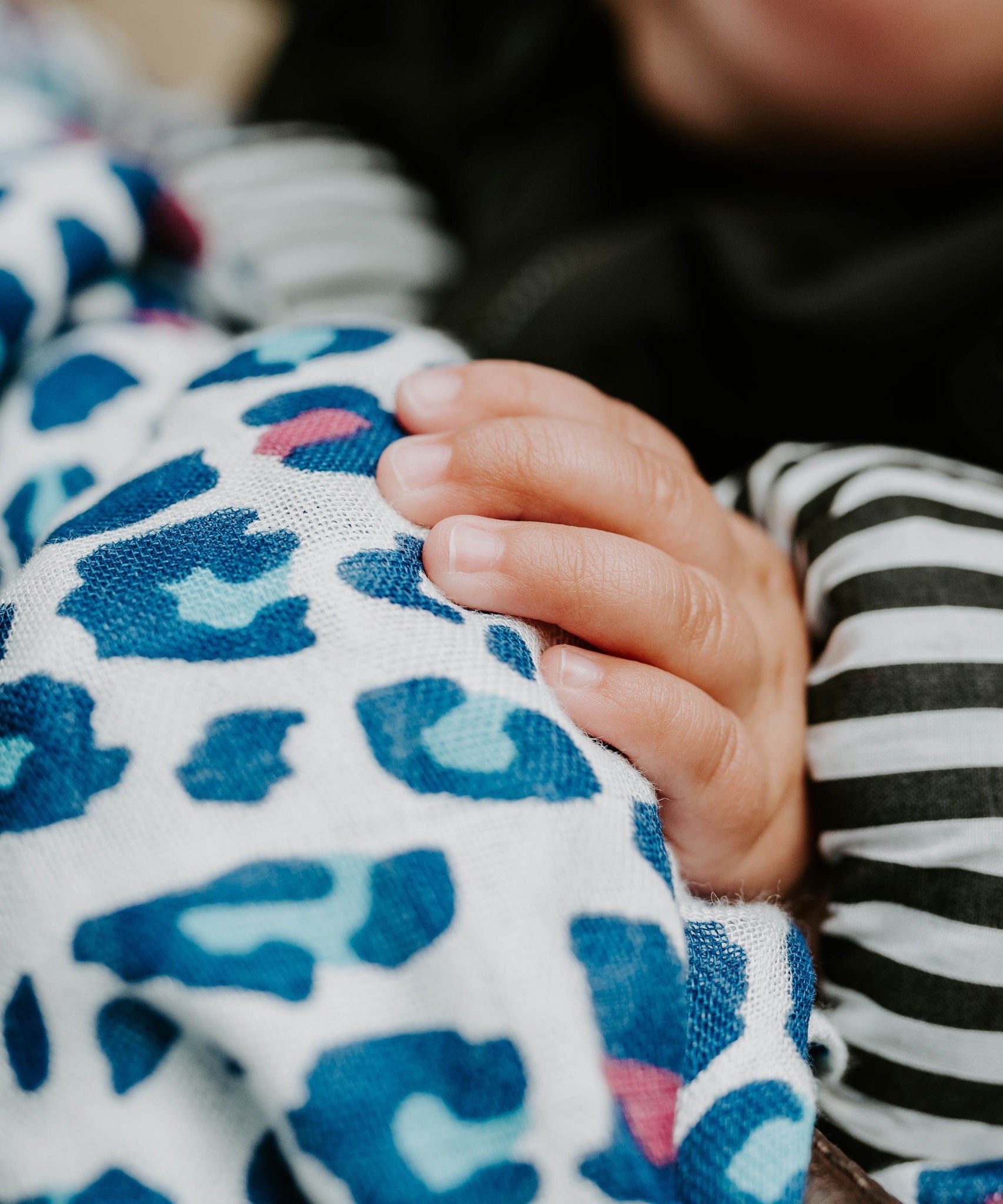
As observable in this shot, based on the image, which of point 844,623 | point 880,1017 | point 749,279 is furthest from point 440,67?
point 880,1017

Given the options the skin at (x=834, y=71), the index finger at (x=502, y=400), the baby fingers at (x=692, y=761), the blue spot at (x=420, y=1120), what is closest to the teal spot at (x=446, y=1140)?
the blue spot at (x=420, y=1120)

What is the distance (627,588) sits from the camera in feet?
0.96

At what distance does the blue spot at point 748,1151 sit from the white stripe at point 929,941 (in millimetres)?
82

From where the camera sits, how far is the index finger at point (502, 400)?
323 millimetres

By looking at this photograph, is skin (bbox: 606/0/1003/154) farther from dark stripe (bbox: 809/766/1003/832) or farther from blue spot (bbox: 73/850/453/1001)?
blue spot (bbox: 73/850/453/1001)

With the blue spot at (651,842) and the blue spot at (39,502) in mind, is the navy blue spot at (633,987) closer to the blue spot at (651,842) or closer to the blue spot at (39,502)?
the blue spot at (651,842)

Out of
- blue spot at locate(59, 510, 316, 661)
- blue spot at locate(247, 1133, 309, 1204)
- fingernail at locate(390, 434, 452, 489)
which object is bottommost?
blue spot at locate(247, 1133, 309, 1204)

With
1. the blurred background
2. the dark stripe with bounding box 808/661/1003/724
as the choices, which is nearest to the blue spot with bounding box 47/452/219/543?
the dark stripe with bounding box 808/661/1003/724

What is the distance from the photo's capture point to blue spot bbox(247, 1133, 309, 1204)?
9.1 inches

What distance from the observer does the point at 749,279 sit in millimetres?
546

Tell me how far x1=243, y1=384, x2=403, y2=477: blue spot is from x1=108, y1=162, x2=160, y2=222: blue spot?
24 cm

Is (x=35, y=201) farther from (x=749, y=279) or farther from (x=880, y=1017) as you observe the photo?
(x=880, y=1017)

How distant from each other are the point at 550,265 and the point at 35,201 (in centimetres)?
32

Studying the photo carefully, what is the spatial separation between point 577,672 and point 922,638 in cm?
14
